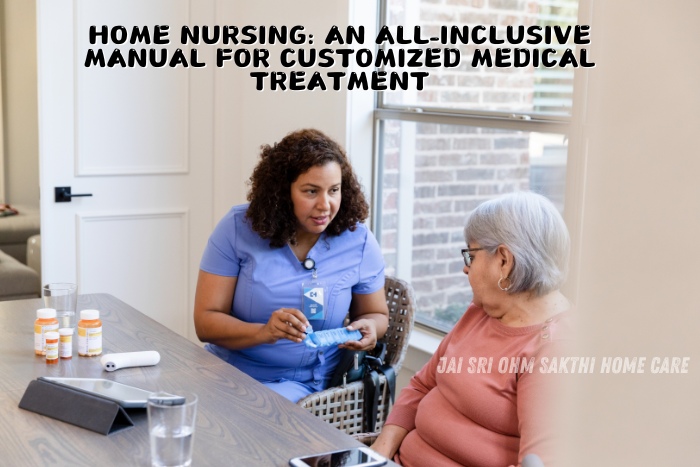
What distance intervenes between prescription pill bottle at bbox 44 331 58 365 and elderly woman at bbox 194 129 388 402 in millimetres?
531

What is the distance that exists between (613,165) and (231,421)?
151cm

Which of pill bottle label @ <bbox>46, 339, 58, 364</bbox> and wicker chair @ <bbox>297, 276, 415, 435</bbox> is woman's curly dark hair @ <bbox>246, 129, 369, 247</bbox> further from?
pill bottle label @ <bbox>46, 339, 58, 364</bbox>

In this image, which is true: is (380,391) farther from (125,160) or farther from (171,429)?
(125,160)

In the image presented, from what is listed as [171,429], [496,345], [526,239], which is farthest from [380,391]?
[171,429]

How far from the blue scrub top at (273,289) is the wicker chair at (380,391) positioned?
15 centimetres

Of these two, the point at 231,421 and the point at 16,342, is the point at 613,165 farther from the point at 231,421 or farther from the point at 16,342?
the point at 16,342

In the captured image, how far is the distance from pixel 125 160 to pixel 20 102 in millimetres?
761

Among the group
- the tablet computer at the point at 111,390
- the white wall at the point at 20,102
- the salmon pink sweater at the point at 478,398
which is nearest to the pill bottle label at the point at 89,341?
the tablet computer at the point at 111,390

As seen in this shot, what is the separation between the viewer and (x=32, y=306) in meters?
2.44

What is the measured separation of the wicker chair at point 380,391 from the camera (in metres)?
2.17

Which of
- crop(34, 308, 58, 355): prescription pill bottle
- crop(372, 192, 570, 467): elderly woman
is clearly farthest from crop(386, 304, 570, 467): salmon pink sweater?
crop(34, 308, 58, 355): prescription pill bottle

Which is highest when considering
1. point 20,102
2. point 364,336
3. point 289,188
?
point 20,102

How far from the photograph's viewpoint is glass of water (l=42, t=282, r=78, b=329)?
2055 mm

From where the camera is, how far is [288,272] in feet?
7.84
